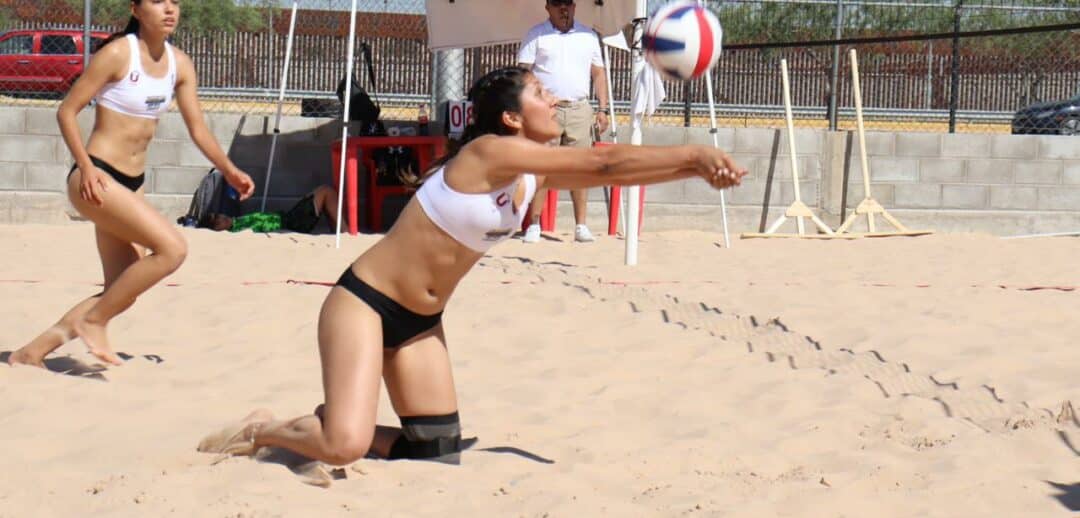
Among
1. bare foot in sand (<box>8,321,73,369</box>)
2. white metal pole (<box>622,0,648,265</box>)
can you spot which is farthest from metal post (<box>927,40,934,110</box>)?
bare foot in sand (<box>8,321,73,369</box>)

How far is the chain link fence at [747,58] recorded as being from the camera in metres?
14.0

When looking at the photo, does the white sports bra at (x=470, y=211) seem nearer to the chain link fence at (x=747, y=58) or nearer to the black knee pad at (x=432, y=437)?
the black knee pad at (x=432, y=437)

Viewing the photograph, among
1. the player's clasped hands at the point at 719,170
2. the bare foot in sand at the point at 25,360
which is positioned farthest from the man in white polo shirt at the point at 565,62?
the player's clasped hands at the point at 719,170

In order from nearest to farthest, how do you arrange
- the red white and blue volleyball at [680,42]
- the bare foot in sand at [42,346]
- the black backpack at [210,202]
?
the red white and blue volleyball at [680,42]
the bare foot in sand at [42,346]
the black backpack at [210,202]

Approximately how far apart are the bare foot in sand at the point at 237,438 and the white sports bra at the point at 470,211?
84cm

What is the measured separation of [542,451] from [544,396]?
0.82 meters

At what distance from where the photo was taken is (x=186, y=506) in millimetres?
3682

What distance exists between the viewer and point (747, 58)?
17.1m

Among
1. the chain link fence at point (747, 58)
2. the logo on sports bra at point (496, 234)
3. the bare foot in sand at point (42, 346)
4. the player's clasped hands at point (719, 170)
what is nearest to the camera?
the player's clasped hands at point (719, 170)

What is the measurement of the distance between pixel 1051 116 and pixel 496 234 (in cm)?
1249

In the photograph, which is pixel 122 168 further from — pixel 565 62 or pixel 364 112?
pixel 364 112

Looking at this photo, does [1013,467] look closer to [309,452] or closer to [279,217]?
[309,452]

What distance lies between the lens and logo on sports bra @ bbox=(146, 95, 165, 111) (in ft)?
18.6

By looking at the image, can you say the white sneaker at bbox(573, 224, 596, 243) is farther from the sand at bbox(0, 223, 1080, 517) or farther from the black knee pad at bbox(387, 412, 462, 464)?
the black knee pad at bbox(387, 412, 462, 464)
